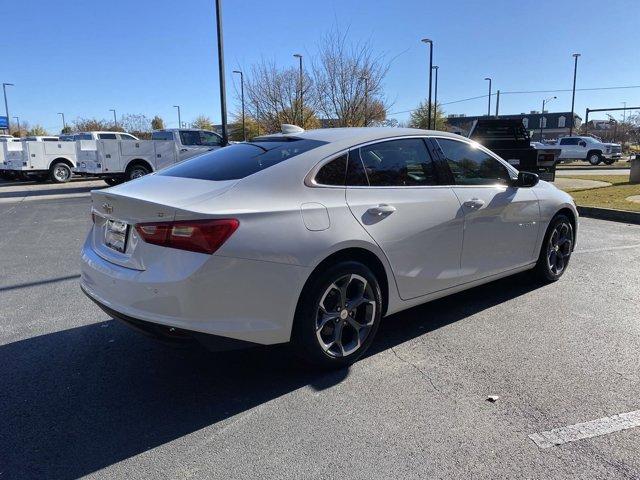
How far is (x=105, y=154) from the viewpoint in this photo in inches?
664

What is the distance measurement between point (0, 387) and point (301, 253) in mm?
2129

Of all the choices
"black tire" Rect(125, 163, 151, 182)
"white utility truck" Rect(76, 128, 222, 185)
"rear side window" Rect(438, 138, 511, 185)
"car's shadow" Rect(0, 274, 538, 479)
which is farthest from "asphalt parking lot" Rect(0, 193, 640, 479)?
"black tire" Rect(125, 163, 151, 182)

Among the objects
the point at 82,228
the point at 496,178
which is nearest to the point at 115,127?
the point at 82,228

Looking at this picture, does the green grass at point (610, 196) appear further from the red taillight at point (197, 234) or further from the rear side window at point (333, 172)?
the red taillight at point (197, 234)

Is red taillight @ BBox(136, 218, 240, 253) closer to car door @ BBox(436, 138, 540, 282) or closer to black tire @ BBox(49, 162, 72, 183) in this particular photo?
car door @ BBox(436, 138, 540, 282)

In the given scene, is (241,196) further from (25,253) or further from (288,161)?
(25,253)

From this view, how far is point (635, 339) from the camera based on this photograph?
395 centimetres

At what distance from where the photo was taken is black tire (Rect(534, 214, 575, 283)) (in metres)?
5.21

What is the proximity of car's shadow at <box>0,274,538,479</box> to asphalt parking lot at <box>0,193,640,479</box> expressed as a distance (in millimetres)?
12

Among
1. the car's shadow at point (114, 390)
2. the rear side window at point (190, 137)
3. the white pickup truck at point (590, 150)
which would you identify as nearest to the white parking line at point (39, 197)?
the rear side window at point (190, 137)

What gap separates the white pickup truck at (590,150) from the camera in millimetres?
31047

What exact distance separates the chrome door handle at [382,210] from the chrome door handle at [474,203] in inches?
34.0

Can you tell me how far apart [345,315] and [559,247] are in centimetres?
319

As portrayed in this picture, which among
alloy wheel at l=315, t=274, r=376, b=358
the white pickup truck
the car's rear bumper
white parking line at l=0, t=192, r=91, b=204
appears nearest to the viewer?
the car's rear bumper
